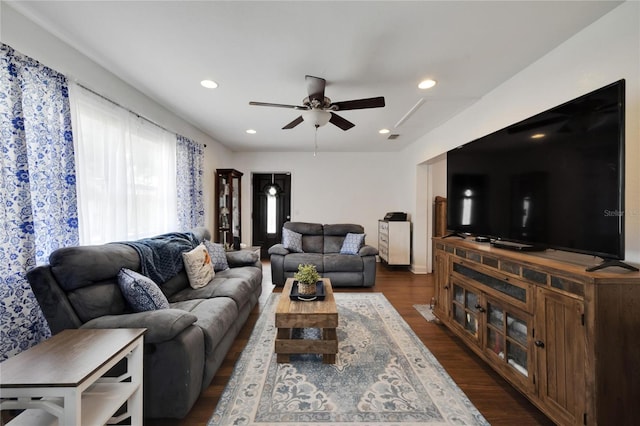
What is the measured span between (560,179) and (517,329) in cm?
103

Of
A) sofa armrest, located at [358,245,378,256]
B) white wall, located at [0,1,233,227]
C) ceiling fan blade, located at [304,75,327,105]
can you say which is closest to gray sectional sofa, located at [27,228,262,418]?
white wall, located at [0,1,233,227]

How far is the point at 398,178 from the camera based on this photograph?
5.76 meters

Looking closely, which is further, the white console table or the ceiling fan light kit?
the ceiling fan light kit

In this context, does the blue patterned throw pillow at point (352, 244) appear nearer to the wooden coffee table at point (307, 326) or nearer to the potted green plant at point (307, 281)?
the potted green plant at point (307, 281)

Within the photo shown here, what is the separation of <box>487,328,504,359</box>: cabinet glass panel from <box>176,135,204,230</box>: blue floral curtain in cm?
383

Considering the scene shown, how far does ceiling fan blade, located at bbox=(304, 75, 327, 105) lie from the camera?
215 centimetres

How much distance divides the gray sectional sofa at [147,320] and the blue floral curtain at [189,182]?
69.5 inches

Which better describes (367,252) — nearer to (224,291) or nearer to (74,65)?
(224,291)

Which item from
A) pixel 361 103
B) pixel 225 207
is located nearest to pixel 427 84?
pixel 361 103

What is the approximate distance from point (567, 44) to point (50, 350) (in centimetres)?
373

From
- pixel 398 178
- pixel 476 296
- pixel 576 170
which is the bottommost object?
pixel 476 296

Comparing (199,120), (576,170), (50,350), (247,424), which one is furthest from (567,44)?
(199,120)

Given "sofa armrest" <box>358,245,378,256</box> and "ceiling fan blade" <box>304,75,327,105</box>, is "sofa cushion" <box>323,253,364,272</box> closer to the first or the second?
"sofa armrest" <box>358,245,378,256</box>

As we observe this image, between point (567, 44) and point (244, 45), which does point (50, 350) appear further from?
point (567, 44)
